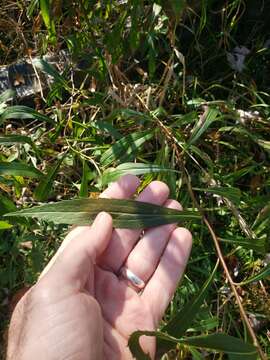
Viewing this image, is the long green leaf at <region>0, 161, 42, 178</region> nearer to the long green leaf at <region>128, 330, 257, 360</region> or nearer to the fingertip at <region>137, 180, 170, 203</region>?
the fingertip at <region>137, 180, 170, 203</region>

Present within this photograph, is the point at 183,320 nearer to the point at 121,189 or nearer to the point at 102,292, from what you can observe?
the point at 102,292

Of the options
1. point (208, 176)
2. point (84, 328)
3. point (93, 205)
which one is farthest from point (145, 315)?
point (208, 176)

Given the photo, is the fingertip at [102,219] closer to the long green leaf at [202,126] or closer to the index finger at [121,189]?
the index finger at [121,189]

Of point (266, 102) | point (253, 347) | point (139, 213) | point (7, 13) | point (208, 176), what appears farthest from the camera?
point (7, 13)

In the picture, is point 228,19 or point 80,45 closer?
point 80,45

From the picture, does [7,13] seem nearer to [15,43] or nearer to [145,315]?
[15,43]

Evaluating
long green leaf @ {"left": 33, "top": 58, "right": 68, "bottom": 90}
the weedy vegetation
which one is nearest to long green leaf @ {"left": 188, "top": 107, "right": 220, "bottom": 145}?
the weedy vegetation

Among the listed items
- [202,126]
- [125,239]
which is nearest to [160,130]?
[202,126]
